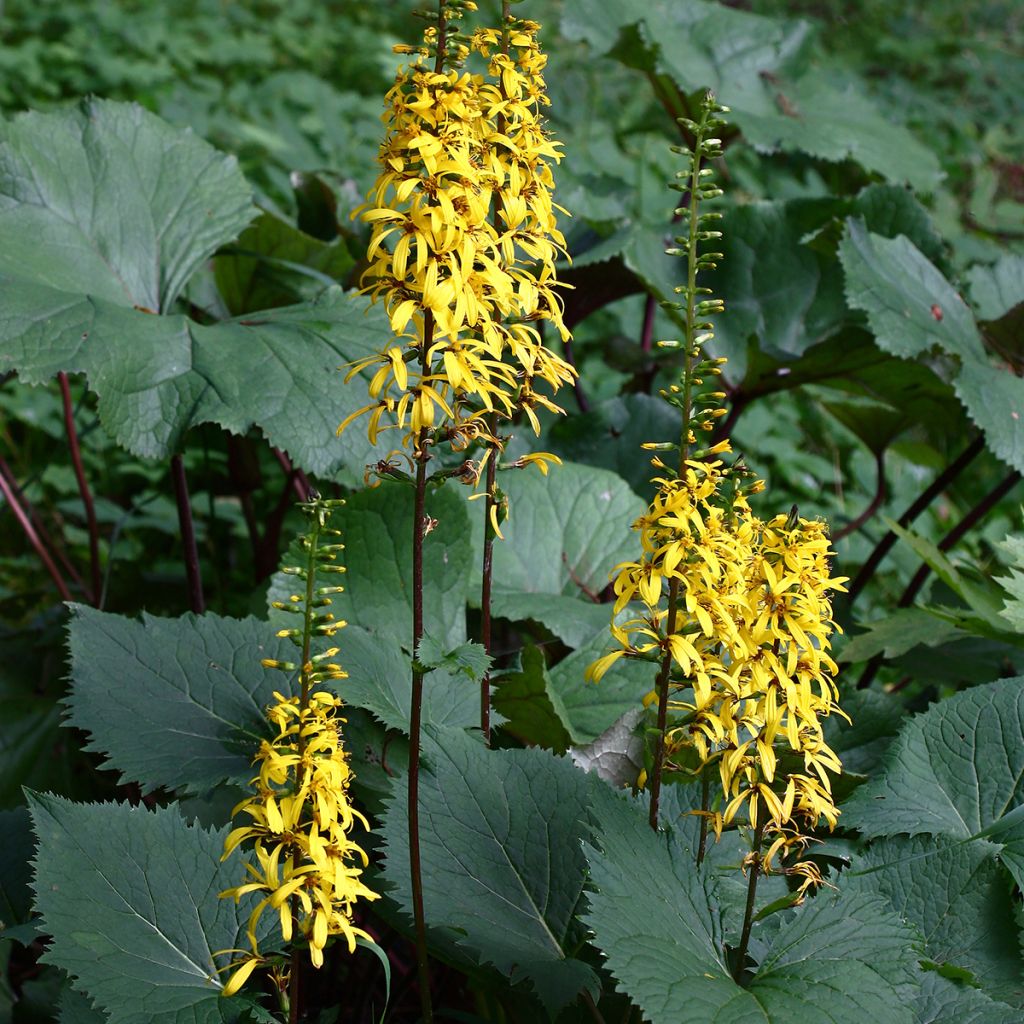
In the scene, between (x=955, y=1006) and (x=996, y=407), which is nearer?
(x=955, y=1006)

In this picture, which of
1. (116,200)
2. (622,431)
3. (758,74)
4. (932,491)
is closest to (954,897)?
(932,491)

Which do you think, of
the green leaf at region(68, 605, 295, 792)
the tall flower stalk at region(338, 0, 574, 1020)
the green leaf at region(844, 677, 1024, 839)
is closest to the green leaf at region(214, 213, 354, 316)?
the green leaf at region(68, 605, 295, 792)

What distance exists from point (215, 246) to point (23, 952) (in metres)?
1.67

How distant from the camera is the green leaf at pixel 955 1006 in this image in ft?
5.03

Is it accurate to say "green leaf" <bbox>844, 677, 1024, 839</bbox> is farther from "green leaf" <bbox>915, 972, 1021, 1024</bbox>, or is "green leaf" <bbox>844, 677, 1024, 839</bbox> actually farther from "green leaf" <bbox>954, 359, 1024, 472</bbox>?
"green leaf" <bbox>954, 359, 1024, 472</bbox>

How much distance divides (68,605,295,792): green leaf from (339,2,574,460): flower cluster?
86cm

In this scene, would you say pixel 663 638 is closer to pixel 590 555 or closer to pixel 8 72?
pixel 590 555

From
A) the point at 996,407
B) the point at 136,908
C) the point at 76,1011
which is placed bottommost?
the point at 76,1011

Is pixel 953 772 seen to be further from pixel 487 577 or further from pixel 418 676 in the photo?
pixel 418 676

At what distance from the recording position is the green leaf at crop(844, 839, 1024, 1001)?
1.80 m

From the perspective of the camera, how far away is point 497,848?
1836 mm

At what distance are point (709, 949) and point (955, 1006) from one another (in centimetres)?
35

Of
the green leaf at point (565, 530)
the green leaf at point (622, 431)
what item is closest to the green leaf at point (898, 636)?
the green leaf at point (565, 530)

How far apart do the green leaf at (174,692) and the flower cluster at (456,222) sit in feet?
2.83
